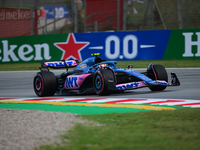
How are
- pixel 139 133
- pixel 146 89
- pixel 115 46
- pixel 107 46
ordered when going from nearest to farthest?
1. pixel 139 133
2. pixel 146 89
3. pixel 115 46
4. pixel 107 46

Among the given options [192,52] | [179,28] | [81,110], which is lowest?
[81,110]

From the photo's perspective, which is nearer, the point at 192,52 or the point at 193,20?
the point at 192,52

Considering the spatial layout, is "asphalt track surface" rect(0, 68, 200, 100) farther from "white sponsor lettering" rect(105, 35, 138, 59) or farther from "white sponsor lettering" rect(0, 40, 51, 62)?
"white sponsor lettering" rect(0, 40, 51, 62)

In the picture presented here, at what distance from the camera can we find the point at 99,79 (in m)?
8.73

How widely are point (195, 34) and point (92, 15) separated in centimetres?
680

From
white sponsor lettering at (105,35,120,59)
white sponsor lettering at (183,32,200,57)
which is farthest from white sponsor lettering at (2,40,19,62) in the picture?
white sponsor lettering at (183,32,200,57)

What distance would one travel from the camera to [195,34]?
54.6 ft

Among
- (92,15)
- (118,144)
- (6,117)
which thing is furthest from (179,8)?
(118,144)

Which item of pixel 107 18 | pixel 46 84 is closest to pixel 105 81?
pixel 46 84

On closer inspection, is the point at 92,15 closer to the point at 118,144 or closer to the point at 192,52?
the point at 192,52

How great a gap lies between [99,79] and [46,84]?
1.70 meters

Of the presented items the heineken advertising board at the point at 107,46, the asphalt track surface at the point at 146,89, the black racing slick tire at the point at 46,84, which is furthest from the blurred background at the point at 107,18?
the black racing slick tire at the point at 46,84

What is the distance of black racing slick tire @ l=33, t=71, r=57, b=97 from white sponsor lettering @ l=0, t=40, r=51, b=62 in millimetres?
11073

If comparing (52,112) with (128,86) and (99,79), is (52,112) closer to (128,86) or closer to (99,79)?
(99,79)
